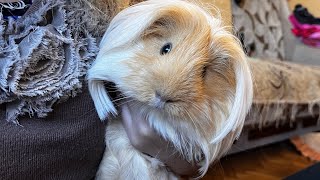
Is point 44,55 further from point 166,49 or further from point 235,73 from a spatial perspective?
point 235,73

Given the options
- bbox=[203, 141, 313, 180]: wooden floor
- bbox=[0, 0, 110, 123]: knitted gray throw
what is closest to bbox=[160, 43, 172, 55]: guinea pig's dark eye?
bbox=[0, 0, 110, 123]: knitted gray throw

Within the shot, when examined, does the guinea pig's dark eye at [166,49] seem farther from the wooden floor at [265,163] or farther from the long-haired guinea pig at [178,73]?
the wooden floor at [265,163]

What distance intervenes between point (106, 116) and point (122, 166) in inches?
3.6

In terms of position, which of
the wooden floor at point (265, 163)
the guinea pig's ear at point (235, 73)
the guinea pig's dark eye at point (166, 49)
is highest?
the guinea pig's dark eye at point (166, 49)

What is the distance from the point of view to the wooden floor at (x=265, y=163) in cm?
201

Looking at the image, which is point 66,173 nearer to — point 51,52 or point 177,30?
point 51,52

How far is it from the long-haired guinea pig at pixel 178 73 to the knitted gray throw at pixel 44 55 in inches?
1.5

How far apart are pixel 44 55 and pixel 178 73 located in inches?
8.7

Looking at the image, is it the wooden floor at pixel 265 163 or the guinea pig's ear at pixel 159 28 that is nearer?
the guinea pig's ear at pixel 159 28

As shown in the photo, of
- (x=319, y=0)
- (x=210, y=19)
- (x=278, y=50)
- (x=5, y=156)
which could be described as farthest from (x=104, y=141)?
(x=319, y=0)

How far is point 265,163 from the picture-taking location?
7.11 ft

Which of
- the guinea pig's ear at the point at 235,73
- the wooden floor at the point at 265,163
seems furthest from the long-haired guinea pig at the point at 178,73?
the wooden floor at the point at 265,163

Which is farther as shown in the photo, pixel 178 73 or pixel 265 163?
pixel 265 163

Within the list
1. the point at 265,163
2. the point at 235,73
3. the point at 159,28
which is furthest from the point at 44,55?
the point at 265,163
